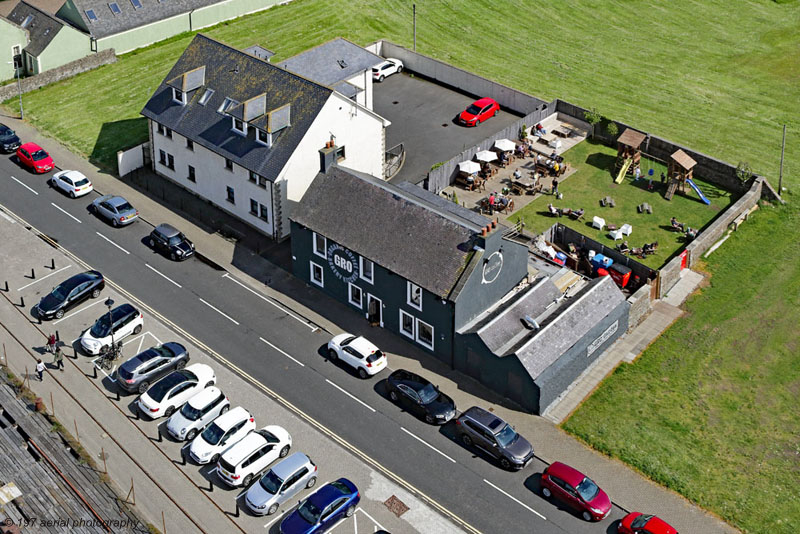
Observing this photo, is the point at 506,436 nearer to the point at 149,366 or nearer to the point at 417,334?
the point at 417,334

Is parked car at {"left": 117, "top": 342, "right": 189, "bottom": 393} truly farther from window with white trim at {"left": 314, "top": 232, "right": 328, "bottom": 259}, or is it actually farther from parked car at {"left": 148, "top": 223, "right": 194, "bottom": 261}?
window with white trim at {"left": 314, "top": 232, "right": 328, "bottom": 259}

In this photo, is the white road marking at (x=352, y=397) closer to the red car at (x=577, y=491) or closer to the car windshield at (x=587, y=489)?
the red car at (x=577, y=491)

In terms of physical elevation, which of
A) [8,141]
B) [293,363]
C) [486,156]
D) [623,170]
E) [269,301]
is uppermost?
[486,156]

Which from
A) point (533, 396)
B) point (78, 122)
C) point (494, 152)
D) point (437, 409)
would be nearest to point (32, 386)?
point (437, 409)

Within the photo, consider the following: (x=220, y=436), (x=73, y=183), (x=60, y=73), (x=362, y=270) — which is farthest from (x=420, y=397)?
(x=60, y=73)

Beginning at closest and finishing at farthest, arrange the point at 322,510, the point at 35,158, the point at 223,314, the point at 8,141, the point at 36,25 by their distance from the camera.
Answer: the point at 322,510 < the point at 223,314 < the point at 35,158 < the point at 8,141 < the point at 36,25

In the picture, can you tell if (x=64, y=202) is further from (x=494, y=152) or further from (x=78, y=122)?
(x=494, y=152)
